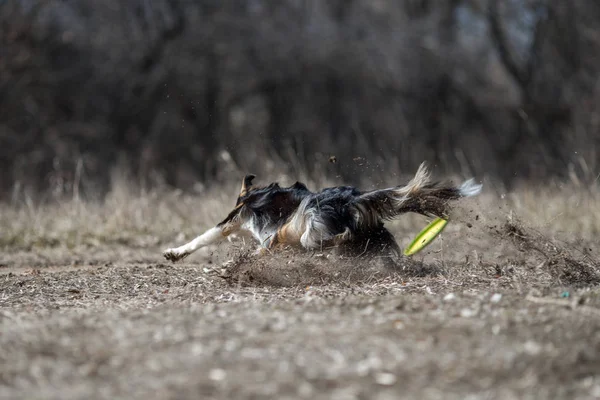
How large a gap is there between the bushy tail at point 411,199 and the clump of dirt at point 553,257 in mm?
516

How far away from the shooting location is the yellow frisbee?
27.9 feet

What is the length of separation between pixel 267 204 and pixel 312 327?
3.90 m

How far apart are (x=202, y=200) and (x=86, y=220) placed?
205 centimetres

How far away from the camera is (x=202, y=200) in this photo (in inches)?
559

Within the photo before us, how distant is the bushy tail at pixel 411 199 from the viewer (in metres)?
8.02

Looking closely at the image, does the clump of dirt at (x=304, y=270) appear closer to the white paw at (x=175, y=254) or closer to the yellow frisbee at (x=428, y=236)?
the yellow frisbee at (x=428, y=236)

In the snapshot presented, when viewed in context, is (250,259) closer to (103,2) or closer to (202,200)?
(202,200)

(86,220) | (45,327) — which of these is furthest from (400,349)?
(86,220)

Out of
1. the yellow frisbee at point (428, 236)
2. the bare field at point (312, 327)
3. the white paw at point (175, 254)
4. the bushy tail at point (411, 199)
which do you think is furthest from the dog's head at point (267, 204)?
the yellow frisbee at point (428, 236)

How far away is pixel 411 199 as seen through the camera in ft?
26.4

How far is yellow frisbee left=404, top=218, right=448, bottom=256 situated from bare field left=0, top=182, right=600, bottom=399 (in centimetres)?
25

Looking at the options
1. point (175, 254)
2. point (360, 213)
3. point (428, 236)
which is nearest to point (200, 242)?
point (175, 254)

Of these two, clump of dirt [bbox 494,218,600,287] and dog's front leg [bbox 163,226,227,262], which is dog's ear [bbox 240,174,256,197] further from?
clump of dirt [bbox 494,218,600,287]

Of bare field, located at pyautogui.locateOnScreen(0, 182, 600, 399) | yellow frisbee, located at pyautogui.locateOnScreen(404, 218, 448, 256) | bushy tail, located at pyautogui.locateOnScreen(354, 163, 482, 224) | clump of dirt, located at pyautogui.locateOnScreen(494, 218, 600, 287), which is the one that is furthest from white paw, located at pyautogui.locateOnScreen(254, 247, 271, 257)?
clump of dirt, located at pyautogui.locateOnScreen(494, 218, 600, 287)
